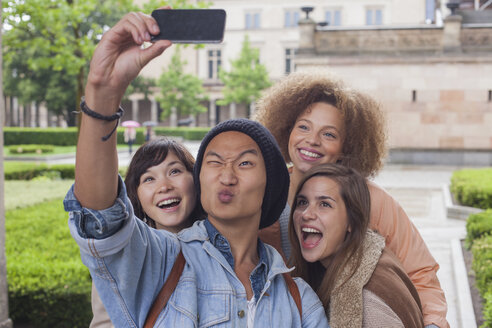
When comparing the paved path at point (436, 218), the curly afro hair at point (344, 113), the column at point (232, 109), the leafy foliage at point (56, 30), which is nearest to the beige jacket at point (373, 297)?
the curly afro hair at point (344, 113)

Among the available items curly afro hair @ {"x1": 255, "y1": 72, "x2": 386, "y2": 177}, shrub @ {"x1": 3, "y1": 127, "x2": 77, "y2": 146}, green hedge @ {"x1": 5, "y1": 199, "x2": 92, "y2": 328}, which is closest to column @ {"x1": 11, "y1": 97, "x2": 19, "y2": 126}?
shrub @ {"x1": 3, "y1": 127, "x2": 77, "y2": 146}

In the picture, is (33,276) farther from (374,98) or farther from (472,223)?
(472,223)

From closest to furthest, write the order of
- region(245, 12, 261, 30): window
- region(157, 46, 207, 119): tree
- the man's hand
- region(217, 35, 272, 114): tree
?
the man's hand, region(217, 35, 272, 114): tree, region(157, 46, 207, 119): tree, region(245, 12, 261, 30): window

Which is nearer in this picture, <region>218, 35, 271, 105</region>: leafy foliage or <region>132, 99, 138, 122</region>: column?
<region>218, 35, 271, 105</region>: leafy foliage

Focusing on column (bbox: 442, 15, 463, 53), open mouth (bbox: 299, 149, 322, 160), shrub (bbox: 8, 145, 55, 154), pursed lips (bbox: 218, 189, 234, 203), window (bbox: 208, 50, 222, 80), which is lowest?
shrub (bbox: 8, 145, 55, 154)

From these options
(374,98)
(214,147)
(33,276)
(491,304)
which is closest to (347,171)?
(214,147)

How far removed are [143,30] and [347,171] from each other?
122 cm

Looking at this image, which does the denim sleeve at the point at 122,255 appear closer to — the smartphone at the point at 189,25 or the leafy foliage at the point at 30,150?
the smartphone at the point at 189,25

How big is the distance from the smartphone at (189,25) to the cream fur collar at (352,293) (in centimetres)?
105

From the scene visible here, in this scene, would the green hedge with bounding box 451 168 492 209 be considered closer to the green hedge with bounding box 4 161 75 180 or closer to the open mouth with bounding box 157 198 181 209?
the open mouth with bounding box 157 198 181 209

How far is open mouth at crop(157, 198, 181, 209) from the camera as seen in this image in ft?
8.18

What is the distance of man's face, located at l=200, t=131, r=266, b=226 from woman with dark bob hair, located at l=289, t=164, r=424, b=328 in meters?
0.43

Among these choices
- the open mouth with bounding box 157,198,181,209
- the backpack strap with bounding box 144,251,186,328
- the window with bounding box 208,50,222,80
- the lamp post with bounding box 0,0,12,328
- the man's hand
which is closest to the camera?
the man's hand

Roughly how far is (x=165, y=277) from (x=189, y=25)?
78 cm
